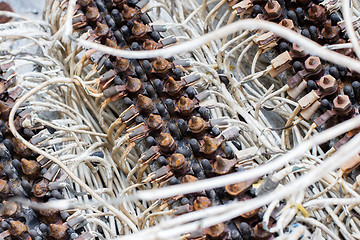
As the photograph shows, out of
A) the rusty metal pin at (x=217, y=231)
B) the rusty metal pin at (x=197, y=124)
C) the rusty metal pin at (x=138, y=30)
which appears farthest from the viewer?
the rusty metal pin at (x=138, y=30)

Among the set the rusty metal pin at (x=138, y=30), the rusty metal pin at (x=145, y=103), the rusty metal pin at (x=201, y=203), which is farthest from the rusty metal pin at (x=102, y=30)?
the rusty metal pin at (x=201, y=203)

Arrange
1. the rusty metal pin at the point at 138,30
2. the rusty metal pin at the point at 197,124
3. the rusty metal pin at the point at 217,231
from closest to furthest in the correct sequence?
the rusty metal pin at the point at 217,231
the rusty metal pin at the point at 197,124
the rusty metal pin at the point at 138,30

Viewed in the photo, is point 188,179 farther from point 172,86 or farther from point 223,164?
point 172,86

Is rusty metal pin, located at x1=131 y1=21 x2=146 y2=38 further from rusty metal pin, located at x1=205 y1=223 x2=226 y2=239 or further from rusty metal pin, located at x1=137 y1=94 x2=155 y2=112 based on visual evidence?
rusty metal pin, located at x1=205 y1=223 x2=226 y2=239

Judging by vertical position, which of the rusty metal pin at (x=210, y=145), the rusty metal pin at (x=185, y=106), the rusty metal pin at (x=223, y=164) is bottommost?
the rusty metal pin at (x=223, y=164)

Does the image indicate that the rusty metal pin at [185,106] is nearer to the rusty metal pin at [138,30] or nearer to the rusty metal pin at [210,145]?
the rusty metal pin at [210,145]

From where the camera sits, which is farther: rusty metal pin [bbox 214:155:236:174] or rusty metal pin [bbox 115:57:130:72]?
rusty metal pin [bbox 115:57:130:72]

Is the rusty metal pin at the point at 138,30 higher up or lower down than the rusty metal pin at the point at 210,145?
higher up

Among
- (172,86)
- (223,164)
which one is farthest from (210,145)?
(172,86)

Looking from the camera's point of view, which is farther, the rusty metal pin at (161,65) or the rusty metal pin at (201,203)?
the rusty metal pin at (161,65)

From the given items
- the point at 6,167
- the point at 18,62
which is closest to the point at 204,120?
the point at 6,167

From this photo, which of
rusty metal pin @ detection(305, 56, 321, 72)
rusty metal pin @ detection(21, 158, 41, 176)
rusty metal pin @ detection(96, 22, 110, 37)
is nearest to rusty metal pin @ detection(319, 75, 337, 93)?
rusty metal pin @ detection(305, 56, 321, 72)

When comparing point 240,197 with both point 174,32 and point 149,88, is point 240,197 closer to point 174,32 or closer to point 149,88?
point 149,88
